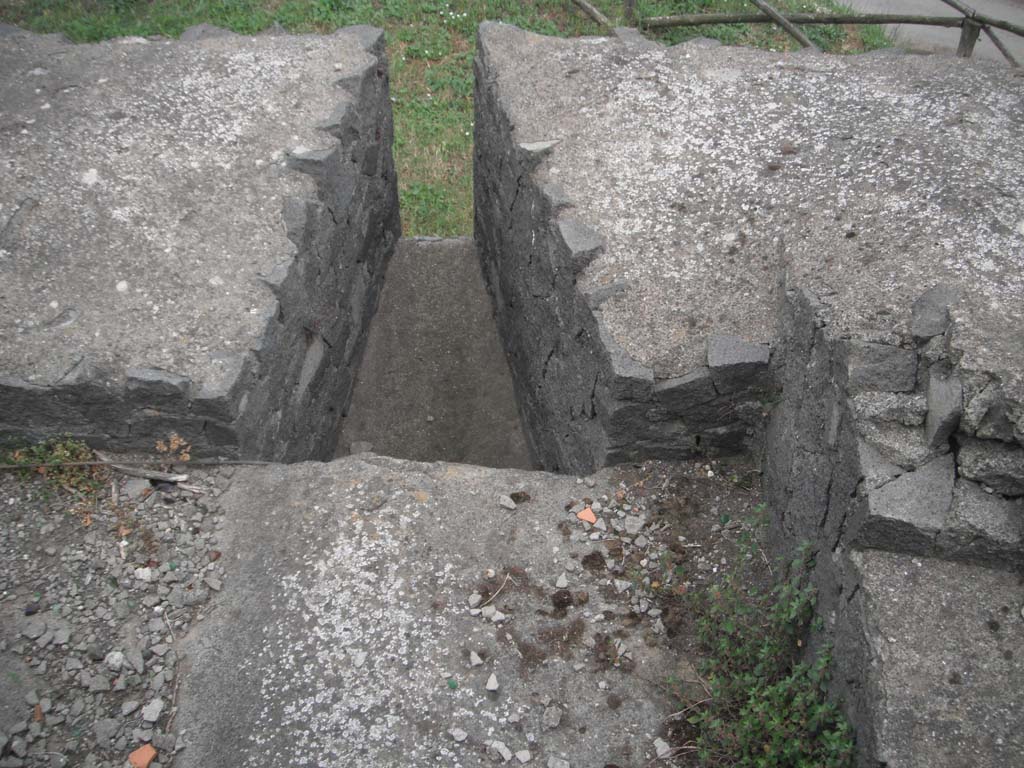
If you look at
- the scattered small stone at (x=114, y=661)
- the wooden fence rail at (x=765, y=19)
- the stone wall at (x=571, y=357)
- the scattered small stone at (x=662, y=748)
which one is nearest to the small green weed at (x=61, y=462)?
the scattered small stone at (x=114, y=661)

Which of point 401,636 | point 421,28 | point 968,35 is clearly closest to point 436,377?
point 401,636

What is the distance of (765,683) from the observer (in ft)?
8.75

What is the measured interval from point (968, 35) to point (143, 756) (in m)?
7.35

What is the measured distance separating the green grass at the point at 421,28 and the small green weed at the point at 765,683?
4.58m

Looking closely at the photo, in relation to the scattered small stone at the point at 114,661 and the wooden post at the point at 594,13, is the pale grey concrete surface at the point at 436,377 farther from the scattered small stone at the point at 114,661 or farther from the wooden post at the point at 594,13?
the wooden post at the point at 594,13

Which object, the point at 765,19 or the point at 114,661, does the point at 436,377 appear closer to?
the point at 114,661

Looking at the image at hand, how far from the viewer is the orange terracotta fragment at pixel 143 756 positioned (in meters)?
2.57

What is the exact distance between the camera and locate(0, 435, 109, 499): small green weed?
324 cm

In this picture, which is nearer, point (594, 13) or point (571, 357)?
point (571, 357)

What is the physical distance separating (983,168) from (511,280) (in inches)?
90.1

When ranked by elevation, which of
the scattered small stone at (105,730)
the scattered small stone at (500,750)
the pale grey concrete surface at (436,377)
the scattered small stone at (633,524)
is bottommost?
the pale grey concrete surface at (436,377)

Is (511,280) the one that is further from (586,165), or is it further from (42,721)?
(42,721)

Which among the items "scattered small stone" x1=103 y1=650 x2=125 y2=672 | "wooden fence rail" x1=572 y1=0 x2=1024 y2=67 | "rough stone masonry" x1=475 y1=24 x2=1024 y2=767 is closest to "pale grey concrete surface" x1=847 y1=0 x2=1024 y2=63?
"wooden fence rail" x1=572 y1=0 x2=1024 y2=67

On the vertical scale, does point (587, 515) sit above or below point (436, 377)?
above
